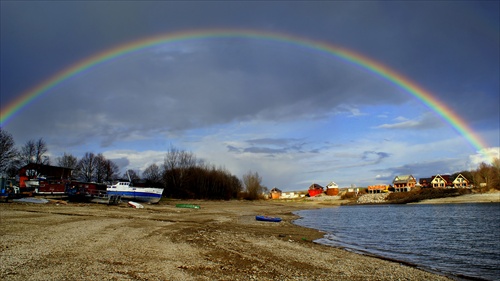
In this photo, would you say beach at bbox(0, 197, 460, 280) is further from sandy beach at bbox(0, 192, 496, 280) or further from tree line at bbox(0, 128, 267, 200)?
tree line at bbox(0, 128, 267, 200)

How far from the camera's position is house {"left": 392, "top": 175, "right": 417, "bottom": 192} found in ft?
609

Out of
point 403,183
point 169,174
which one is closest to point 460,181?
point 403,183

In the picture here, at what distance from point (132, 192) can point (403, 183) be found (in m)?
173

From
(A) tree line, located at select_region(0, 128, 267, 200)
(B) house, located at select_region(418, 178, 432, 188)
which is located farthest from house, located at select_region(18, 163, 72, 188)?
(B) house, located at select_region(418, 178, 432, 188)

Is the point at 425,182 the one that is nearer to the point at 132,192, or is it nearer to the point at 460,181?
the point at 460,181

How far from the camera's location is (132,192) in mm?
58594

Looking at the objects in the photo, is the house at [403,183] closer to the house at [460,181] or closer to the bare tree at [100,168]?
the house at [460,181]

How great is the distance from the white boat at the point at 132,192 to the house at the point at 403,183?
162 m

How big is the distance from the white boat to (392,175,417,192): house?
530ft

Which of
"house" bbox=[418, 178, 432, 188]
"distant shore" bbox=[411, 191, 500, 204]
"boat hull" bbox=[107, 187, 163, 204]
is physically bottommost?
"distant shore" bbox=[411, 191, 500, 204]

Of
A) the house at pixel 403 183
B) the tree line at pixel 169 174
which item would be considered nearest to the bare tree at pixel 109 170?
the tree line at pixel 169 174

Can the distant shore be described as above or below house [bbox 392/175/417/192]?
below

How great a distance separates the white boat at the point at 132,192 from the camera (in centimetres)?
5788

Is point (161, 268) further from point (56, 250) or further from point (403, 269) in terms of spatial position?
point (403, 269)
